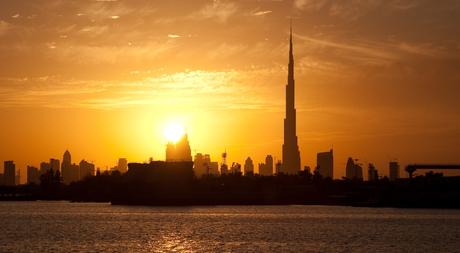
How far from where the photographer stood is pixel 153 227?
16138 cm

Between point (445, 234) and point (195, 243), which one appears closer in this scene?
point (195, 243)

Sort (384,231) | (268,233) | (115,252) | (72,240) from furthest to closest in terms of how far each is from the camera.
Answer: (384,231)
(268,233)
(72,240)
(115,252)

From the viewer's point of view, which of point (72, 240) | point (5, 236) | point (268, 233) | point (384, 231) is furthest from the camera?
point (384, 231)

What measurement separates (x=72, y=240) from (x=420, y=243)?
53.7 meters

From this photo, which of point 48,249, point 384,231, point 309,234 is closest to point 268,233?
point 309,234

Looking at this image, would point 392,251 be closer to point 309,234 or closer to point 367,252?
point 367,252

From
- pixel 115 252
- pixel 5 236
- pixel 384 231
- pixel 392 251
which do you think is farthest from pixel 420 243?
pixel 5 236

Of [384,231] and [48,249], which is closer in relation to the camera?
[48,249]

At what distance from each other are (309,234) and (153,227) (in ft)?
113

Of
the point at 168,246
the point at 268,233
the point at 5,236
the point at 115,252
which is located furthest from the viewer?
the point at 268,233

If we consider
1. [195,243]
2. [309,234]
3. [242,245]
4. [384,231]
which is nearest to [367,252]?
[242,245]

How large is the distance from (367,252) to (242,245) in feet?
61.3

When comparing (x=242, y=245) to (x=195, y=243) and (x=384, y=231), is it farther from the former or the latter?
(x=384, y=231)

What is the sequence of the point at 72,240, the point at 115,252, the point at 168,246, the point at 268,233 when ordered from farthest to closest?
the point at 268,233 → the point at 72,240 → the point at 168,246 → the point at 115,252
